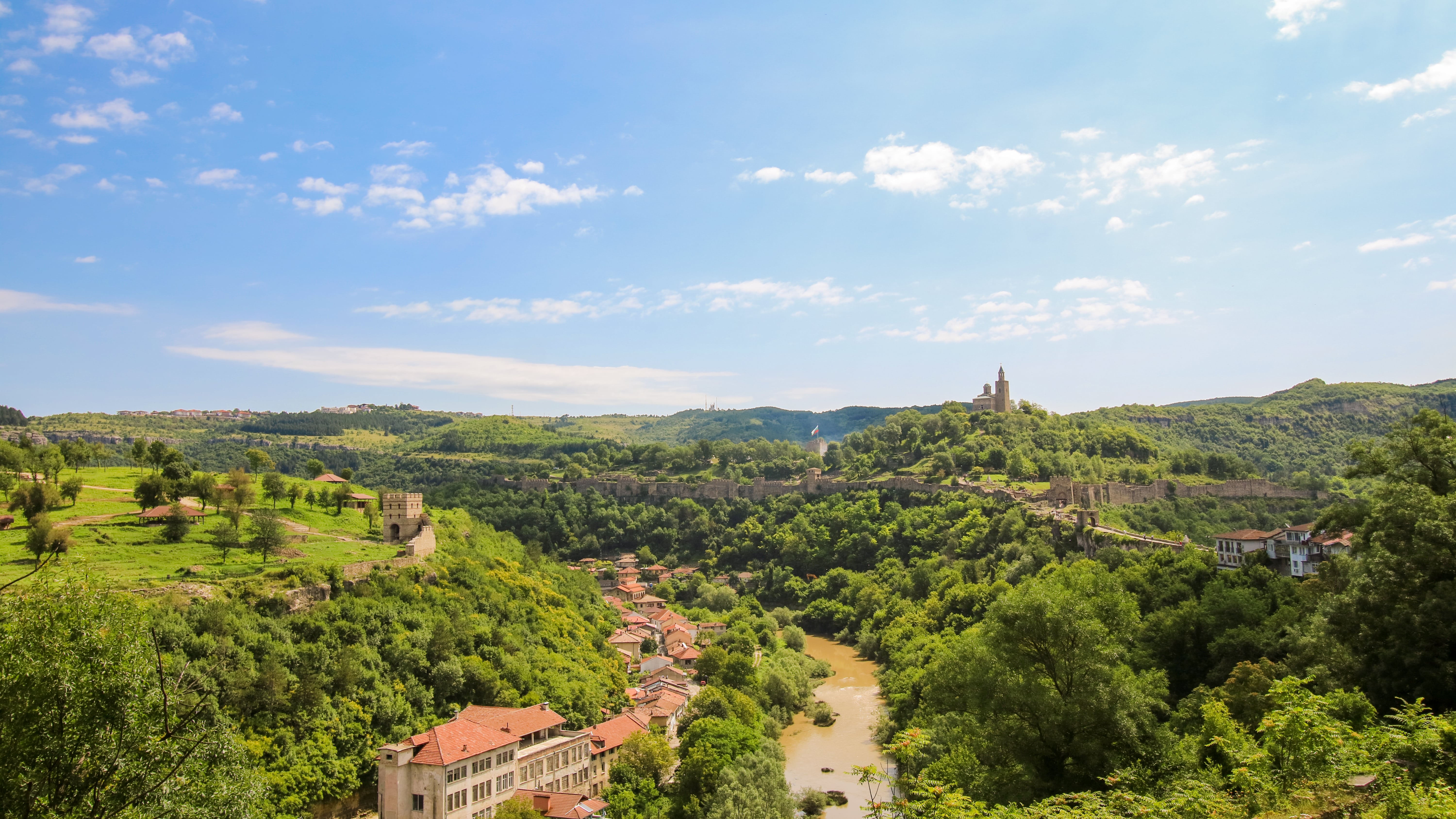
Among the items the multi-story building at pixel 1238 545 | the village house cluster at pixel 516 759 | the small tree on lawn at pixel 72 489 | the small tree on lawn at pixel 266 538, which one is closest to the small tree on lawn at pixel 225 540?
the small tree on lawn at pixel 266 538

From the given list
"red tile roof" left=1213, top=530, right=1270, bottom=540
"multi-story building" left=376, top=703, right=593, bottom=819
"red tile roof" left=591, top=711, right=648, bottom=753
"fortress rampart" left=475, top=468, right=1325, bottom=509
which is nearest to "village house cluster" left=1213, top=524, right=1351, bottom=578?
"red tile roof" left=1213, top=530, right=1270, bottom=540

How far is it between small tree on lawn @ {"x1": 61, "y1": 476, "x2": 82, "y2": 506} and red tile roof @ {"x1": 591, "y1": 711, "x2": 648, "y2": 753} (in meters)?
29.2

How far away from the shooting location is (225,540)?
3662cm

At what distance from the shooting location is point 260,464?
57688mm

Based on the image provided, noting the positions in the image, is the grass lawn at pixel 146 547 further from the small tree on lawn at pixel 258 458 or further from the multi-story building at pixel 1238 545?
the multi-story building at pixel 1238 545

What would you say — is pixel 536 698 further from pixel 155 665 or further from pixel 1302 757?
pixel 1302 757

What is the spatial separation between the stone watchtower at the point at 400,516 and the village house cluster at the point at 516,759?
52.1 feet

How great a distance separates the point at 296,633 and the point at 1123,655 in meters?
30.5

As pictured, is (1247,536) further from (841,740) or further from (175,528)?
(175,528)

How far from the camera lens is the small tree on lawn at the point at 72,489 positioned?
40.0 metres

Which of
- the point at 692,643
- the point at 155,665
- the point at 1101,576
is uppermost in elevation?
the point at 155,665

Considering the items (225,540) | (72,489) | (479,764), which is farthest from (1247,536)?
(72,489)

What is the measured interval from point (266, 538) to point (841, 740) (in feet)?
96.7

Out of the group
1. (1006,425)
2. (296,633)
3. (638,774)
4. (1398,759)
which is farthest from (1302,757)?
(1006,425)
